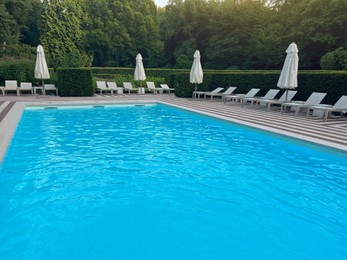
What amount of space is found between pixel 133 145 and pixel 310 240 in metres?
4.85

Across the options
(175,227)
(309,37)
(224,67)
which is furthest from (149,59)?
(175,227)

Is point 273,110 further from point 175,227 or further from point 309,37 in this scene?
point 309,37

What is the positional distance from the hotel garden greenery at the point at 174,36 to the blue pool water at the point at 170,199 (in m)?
11.0

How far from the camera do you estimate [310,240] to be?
3457 millimetres

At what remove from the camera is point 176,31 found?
37062 mm

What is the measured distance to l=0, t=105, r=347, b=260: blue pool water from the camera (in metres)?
3.29

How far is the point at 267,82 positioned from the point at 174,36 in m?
25.4

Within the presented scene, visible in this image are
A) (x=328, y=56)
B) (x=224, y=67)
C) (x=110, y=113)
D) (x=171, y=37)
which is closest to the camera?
(x=110, y=113)

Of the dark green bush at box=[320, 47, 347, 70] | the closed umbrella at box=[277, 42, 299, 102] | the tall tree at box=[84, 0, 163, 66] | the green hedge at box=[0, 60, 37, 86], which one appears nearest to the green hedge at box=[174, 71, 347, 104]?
the closed umbrella at box=[277, 42, 299, 102]

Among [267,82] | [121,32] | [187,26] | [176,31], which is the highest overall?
[187,26]

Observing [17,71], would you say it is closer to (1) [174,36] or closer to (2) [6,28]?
(2) [6,28]

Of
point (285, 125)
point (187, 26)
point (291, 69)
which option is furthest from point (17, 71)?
point (187, 26)

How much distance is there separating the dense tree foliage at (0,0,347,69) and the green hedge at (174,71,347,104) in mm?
11427

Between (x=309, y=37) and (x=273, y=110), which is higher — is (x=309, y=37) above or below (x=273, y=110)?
above
